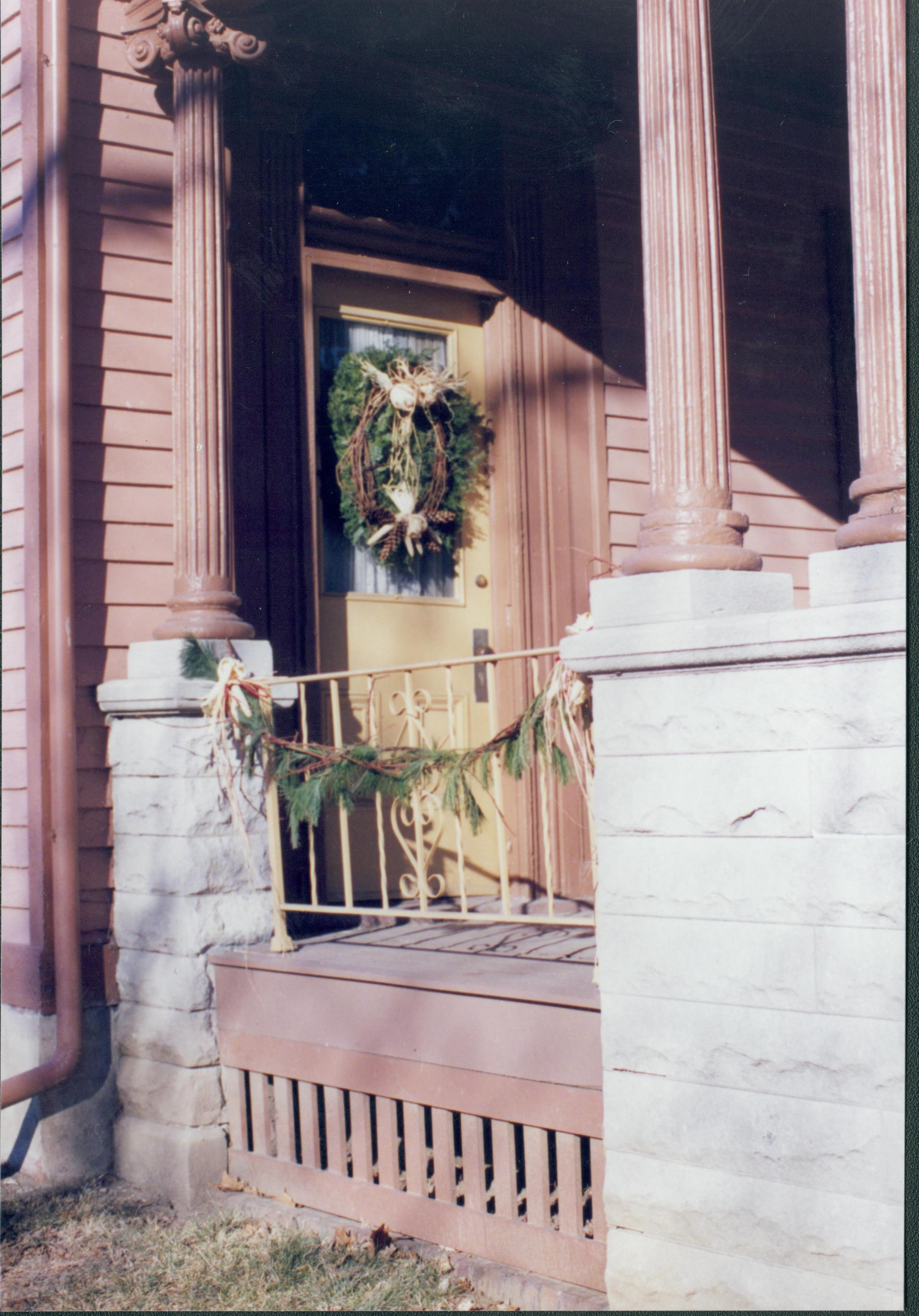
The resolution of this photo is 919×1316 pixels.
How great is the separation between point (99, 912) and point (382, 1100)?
1.33 metres

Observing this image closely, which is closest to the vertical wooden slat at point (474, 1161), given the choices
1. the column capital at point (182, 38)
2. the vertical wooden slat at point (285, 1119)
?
the vertical wooden slat at point (285, 1119)

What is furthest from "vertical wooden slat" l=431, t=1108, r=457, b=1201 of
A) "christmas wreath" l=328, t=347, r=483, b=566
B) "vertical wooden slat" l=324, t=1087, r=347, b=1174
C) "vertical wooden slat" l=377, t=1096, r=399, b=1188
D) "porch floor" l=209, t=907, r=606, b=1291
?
"christmas wreath" l=328, t=347, r=483, b=566

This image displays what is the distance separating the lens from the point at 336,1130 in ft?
12.6

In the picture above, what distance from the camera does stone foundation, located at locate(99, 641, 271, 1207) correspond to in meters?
4.13

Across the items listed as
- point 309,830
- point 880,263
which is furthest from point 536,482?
point 880,263

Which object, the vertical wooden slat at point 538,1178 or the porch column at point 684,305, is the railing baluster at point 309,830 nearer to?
the vertical wooden slat at point 538,1178

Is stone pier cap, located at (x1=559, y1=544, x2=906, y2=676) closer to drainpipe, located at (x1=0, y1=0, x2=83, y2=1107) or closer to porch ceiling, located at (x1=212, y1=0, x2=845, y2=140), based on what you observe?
drainpipe, located at (x1=0, y1=0, x2=83, y2=1107)

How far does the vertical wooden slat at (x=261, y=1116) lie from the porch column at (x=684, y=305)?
6.97 feet

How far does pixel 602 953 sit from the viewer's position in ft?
9.91

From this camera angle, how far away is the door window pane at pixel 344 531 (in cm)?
511

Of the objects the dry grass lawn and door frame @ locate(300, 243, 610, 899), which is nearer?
the dry grass lawn

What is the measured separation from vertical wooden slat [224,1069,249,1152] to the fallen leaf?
2.37 feet

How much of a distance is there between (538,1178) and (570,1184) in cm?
9

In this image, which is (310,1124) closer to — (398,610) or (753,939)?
(753,939)
